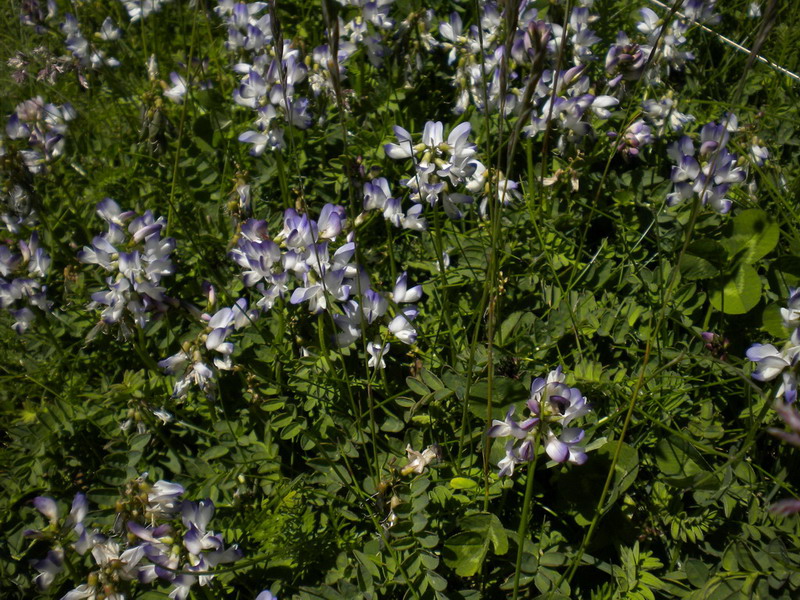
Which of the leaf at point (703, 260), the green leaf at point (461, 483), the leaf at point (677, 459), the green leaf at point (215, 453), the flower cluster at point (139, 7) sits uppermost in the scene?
the flower cluster at point (139, 7)

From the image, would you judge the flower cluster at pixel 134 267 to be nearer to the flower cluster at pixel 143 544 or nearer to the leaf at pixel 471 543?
the flower cluster at pixel 143 544

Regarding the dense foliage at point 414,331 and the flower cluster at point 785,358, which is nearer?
the flower cluster at point 785,358

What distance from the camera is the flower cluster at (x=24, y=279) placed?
2.13 m

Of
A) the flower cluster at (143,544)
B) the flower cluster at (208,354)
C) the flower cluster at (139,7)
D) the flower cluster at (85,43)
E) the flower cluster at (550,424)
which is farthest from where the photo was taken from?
the flower cluster at (139,7)

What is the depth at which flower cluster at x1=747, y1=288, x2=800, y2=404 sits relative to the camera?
1.56 metres

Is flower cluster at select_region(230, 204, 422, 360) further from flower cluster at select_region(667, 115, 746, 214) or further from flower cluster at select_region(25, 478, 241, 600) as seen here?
flower cluster at select_region(667, 115, 746, 214)

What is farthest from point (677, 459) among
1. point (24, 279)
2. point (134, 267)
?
point (24, 279)

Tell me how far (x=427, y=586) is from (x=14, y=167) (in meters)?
1.63

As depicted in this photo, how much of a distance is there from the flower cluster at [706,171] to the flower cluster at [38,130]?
2119 millimetres

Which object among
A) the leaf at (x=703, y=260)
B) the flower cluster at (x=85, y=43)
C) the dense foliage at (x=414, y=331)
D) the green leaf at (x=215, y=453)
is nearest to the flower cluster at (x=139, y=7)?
the flower cluster at (x=85, y=43)

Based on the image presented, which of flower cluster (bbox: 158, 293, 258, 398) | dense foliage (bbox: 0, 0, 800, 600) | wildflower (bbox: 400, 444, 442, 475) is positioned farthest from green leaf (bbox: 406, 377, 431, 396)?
flower cluster (bbox: 158, 293, 258, 398)

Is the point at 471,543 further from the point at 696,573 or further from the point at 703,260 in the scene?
the point at 703,260

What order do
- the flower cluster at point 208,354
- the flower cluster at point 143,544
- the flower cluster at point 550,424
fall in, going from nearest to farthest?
the flower cluster at point 550,424 → the flower cluster at point 143,544 → the flower cluster at point 208,354

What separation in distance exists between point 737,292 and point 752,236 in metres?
0.19
